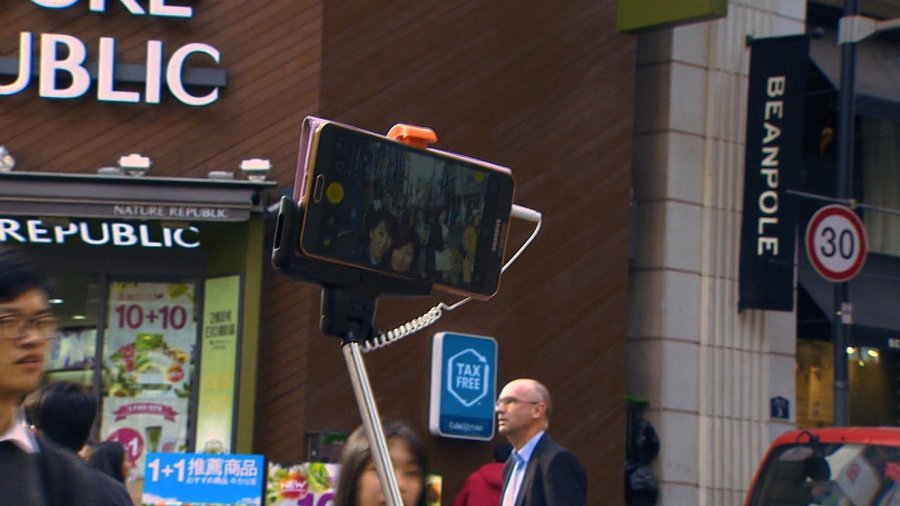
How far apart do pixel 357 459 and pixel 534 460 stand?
3.27m

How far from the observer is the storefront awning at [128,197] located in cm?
1359

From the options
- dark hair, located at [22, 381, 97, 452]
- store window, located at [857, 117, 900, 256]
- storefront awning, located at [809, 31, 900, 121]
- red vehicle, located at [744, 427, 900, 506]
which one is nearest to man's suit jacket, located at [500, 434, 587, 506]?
dark hair, located at [22, 381, 97, 452]

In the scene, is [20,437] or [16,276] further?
[16,276]

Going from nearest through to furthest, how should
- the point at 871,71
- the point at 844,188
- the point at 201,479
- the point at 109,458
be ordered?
the point at 109,458 → the point at 201,479 → the point at 844,188 → the point at 871,71

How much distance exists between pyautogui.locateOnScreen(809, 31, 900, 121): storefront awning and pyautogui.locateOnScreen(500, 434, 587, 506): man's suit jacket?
10.9 m

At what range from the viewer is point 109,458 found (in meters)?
6.58

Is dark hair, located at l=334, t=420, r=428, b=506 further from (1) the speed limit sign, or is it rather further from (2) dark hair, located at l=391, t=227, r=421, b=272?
(1) the speed limit sign

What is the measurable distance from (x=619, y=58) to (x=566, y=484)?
28.8 ft

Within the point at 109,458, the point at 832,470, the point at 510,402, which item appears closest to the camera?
the point at 109,458

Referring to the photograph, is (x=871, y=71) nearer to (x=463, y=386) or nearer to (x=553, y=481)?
(x=463, y=386)

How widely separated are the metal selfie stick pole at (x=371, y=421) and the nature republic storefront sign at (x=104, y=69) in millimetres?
10605

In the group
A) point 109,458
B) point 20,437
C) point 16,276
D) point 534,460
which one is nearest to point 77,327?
point 534,460

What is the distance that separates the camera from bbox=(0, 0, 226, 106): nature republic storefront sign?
14070 mm

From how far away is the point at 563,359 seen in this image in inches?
600
